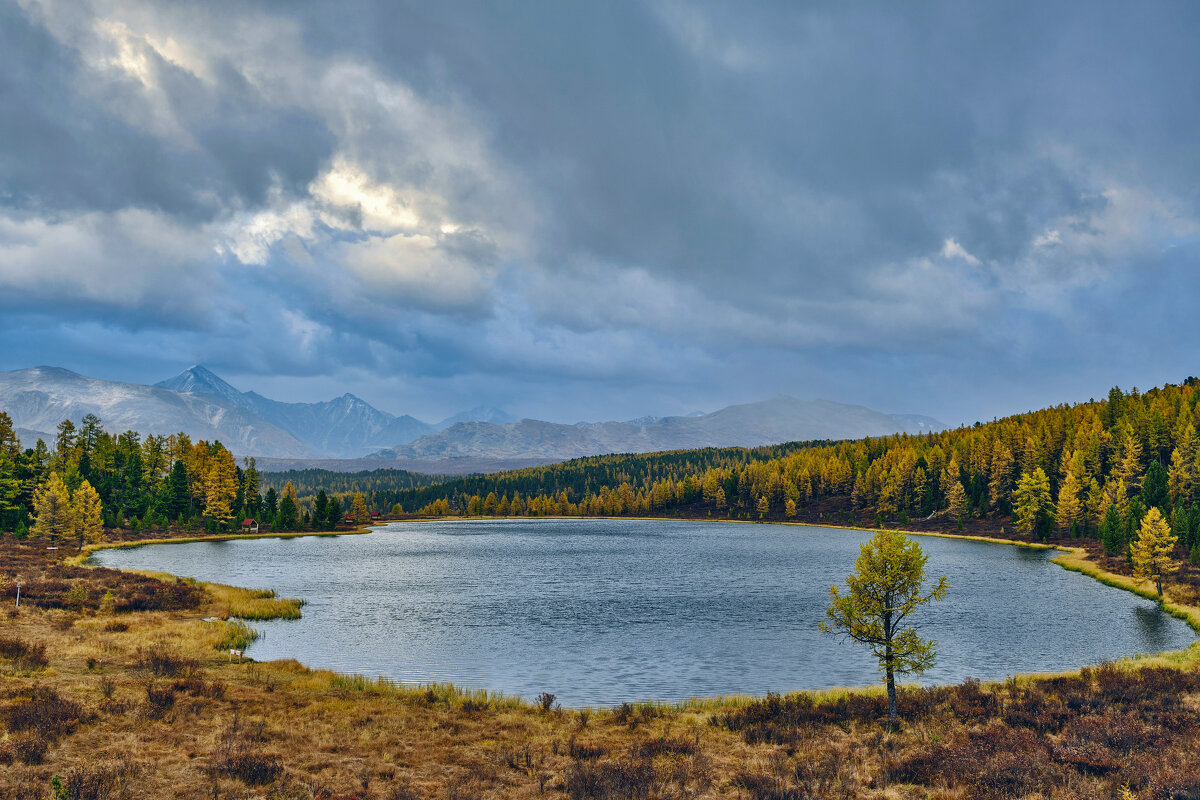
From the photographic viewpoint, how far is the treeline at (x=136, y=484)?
12131 cm

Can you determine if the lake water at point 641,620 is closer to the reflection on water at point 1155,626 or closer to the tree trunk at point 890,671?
the reflection on water at point 1155,626

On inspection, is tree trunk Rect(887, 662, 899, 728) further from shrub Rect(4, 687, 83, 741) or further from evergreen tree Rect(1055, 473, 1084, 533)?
evergreen tree Rect(1055, 473, 1084, 533)

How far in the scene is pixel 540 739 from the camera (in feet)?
92.8

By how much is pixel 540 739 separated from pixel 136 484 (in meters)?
173

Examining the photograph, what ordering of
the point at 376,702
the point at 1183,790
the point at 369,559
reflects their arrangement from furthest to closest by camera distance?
1. the point at 369,559
2. the point at 376,702
3. the point at 1183,790

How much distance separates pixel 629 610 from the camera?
218 feet

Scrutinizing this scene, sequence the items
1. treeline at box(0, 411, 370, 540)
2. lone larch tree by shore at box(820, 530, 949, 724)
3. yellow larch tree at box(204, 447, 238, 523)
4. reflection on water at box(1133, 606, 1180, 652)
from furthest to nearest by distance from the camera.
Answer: yellow larch tree at box(204, 447, 238, 523)
treeline at box(0, 411, 370, 540)
reflection on water at box(1133, 606, 1180, 652)
lone larch tree by shore at box(820, 530, 949, 724)

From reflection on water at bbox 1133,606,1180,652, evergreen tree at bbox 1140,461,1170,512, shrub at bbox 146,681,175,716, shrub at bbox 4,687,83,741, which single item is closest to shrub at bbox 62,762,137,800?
shrub at bbox 4,687,83,741

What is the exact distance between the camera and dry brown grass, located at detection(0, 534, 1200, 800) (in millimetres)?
21328

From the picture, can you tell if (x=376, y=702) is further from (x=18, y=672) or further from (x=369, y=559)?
(x=369, y=559)

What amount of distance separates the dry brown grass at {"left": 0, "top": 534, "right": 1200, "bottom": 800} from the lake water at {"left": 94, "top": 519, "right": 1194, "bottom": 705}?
673 centimetres

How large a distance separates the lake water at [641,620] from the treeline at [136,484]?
24007 mm

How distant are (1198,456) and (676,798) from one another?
14644cm

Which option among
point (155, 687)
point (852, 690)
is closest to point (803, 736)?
point (852, 690)
